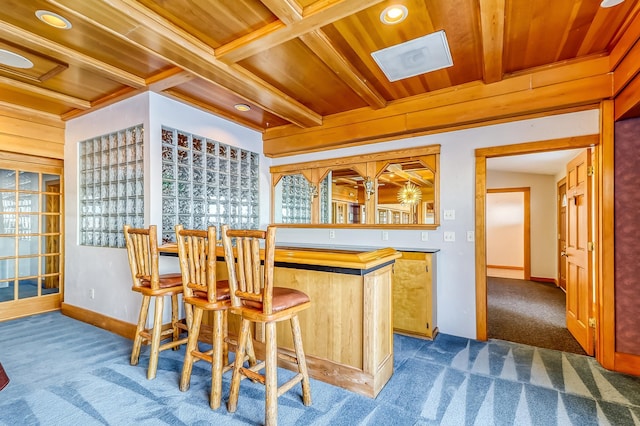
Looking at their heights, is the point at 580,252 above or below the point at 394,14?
below

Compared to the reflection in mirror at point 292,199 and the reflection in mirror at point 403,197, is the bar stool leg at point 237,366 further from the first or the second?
the reflection in mirror at point 292,199

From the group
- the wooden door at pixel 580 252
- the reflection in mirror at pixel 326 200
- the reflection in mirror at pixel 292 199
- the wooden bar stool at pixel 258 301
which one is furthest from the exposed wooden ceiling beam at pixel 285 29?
the wooden door at pixel 580 252

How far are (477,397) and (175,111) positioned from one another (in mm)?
3668

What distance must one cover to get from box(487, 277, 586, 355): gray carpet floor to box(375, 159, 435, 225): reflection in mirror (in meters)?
1.46

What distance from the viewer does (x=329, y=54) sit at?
7.55 feet

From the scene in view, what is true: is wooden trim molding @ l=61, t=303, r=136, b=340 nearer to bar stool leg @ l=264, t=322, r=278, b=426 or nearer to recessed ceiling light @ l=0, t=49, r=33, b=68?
bar stool leg @ l=264, t=322, r=278, b=426

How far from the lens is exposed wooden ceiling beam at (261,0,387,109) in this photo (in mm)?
1798

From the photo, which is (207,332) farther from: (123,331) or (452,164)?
(452,164)

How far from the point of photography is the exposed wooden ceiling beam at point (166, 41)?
1.79 metres

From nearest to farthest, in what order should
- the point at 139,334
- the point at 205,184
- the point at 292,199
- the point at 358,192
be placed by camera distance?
the point at 139,334 → the point at 205,184 → the point at 358,192 → the point at 292,199

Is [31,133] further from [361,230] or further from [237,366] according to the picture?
[361,230]

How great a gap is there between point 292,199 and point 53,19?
3150mm

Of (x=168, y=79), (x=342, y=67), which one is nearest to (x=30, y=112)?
(x=168, y=79)

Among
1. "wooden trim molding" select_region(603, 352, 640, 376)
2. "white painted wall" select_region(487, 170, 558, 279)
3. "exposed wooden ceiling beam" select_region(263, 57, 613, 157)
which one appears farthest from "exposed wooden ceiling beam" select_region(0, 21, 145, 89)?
"white painted wall" select_region(487, 170, 558, 279)
